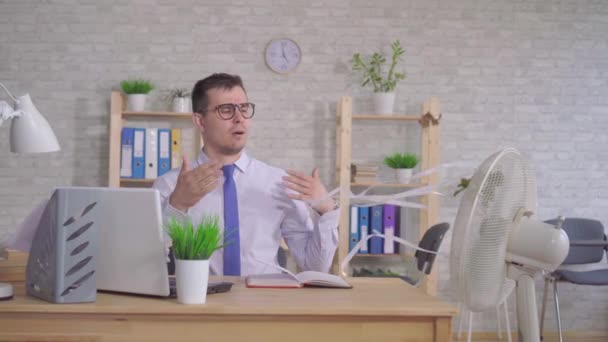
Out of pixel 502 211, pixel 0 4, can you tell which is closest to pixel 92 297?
pixel 502 211

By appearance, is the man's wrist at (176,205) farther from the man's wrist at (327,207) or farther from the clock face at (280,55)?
the clock face at (280,55)

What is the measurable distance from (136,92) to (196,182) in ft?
9.04

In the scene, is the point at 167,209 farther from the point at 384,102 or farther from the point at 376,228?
the point at 384,102

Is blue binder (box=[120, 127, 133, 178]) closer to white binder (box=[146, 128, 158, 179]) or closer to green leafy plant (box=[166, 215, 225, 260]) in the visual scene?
white binder (box=[146, 128, 158, 179])

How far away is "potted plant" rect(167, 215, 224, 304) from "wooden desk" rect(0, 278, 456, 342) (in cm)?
4

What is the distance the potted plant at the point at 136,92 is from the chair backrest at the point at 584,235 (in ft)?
9.77

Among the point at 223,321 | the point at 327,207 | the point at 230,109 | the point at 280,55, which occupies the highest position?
the point at 280,55

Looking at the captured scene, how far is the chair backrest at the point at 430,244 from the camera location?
386 centimetres

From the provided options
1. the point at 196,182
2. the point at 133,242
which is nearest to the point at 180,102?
the point at 196,182

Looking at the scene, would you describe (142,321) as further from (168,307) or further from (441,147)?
(441,147)

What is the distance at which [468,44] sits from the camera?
507 cm

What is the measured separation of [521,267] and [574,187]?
388 centimetres

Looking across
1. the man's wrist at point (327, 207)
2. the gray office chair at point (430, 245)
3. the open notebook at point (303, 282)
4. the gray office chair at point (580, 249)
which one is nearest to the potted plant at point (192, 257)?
the open notebook at point (303, 282)

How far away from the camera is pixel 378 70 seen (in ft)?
16.2
